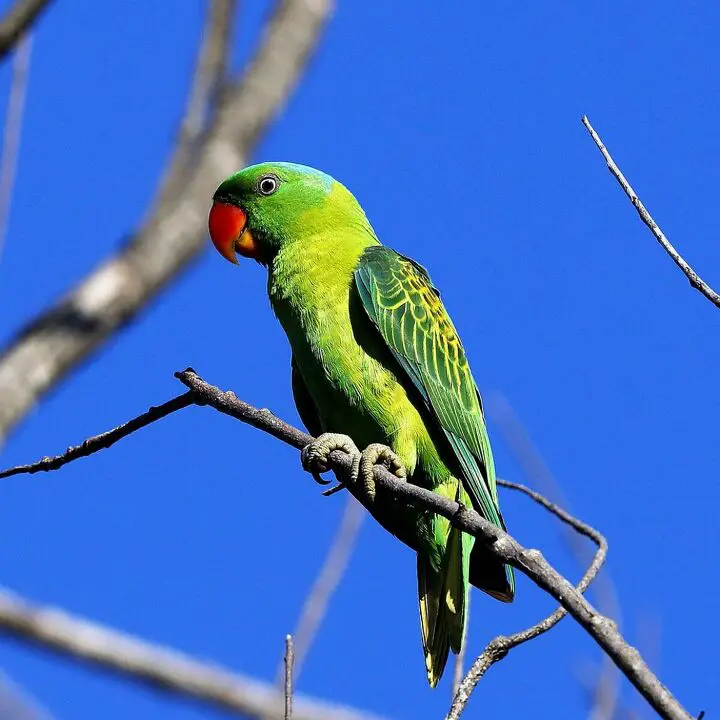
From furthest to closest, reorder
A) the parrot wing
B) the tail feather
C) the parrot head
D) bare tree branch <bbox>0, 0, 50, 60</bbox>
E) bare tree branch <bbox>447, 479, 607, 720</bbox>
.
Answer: the parrot head → the parrot wing → the tail feather → bare tree branch <bbox>0, 0, 50, 60</bbox> → bare tree branch <bbox>447, 479, 607, 720</bbox>

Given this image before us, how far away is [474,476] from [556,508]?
2.88 ft

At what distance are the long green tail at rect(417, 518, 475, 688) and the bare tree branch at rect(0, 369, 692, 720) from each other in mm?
801

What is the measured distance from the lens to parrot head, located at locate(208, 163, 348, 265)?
469cm

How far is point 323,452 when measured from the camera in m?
3.63

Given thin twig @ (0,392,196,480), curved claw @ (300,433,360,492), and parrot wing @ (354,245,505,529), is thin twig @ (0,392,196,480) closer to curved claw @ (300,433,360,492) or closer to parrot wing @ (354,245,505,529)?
curved claw @ (300,433,360,492)

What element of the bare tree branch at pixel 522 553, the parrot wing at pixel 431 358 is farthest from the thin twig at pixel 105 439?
the parrot wing at pixel 431 358

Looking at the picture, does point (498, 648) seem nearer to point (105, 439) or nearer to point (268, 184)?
point (105, 439)

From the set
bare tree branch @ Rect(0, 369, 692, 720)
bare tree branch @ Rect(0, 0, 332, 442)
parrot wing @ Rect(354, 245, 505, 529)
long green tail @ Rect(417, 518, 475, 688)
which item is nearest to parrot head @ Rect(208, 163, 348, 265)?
bare tree branch @ Rect(0, 0, 332, 442)

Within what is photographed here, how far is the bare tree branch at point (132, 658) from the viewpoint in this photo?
14.3ft

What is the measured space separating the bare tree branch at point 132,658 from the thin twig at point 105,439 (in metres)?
1.88

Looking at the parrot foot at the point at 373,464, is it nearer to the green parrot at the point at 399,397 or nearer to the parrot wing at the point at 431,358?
the green parrot at the point at 399,397

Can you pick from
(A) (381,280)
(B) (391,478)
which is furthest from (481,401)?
(B) (391,478)

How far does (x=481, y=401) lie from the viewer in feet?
15.0

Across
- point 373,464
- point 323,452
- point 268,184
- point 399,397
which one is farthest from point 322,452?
point 268,184
